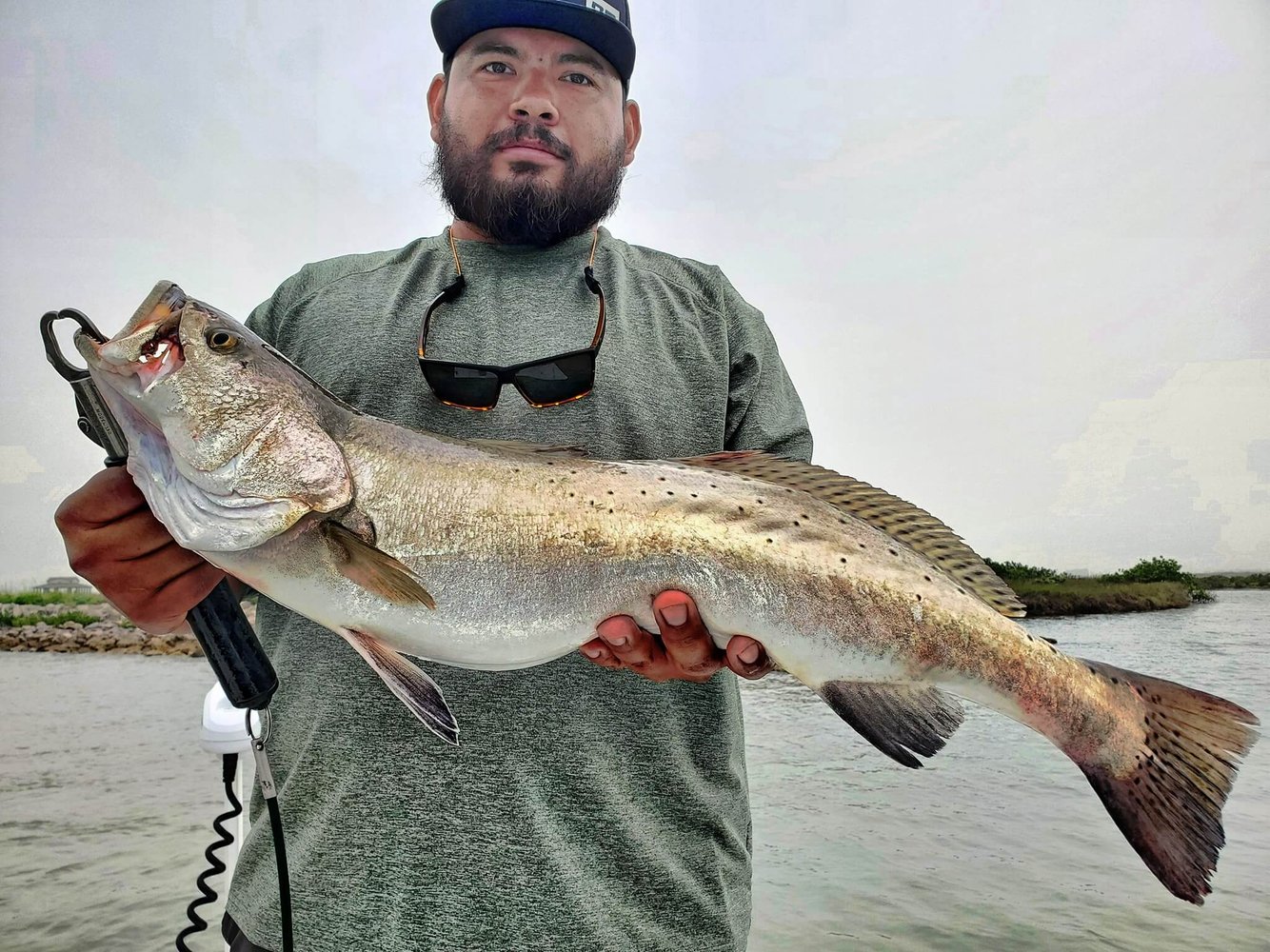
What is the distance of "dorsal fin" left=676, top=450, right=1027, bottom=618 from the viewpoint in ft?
6.15

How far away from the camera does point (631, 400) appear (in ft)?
6.95

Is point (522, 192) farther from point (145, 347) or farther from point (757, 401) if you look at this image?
point (145, 347)

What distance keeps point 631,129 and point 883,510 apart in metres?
1.82

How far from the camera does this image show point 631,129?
2.91 meters

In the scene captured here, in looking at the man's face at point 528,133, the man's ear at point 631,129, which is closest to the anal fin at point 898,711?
the man's face at point 528,133

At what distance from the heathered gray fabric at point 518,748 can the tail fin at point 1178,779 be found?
0.91 m

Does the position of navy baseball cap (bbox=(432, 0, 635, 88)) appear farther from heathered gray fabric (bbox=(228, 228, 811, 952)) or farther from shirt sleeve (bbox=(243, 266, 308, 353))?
shirt sleeve (bbox=(243, 266, 308, 353))

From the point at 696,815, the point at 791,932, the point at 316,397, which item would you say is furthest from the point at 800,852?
the point at 316,397

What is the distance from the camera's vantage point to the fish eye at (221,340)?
1589 mm

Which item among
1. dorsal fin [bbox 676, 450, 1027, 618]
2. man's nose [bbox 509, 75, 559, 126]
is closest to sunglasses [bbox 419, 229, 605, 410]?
dorsal fin [bbox 676, 450, 1027, 618]

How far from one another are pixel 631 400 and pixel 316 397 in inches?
32.1

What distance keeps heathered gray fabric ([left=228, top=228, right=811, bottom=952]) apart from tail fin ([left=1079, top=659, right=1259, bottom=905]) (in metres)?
0.91

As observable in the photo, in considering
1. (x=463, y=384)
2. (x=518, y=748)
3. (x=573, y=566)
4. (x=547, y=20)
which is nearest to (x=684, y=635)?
(x=573, y=566)

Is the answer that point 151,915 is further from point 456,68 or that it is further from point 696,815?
point 456,68
